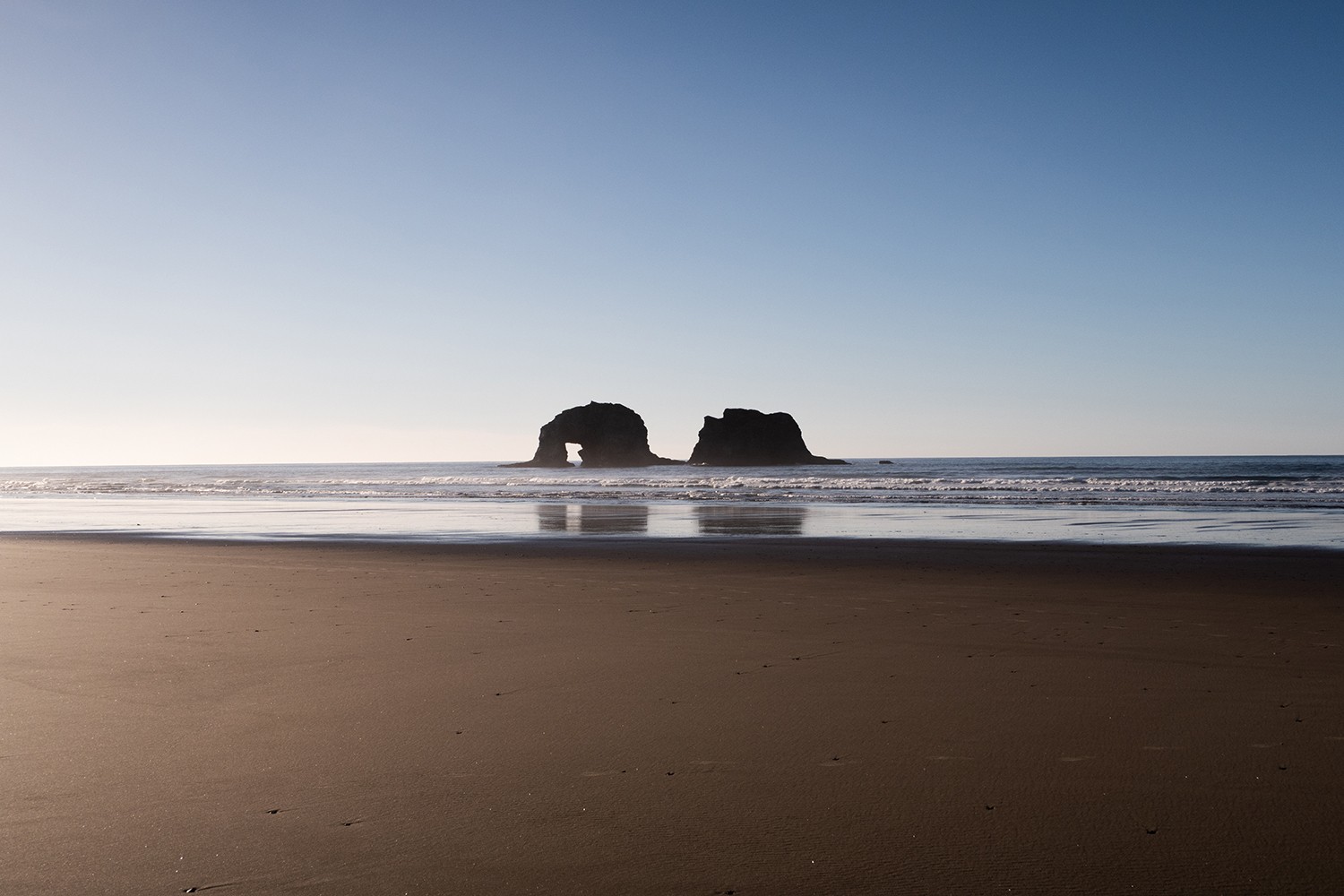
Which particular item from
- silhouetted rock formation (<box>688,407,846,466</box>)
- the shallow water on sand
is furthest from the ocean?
silhouetted rock formation (<box>688,407,846,466</box>)

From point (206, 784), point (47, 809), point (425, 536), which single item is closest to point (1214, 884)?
point (206, 784)

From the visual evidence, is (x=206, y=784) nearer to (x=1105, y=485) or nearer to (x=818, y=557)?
(x=818, y=557)

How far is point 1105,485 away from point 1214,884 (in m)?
42.7

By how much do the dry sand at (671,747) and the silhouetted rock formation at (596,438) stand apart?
14424 cm

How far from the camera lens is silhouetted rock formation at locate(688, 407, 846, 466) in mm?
146500

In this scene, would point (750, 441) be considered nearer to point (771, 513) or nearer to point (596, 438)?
point (596, 438)

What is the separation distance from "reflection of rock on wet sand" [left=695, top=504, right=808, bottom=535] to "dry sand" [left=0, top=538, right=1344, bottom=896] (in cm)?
1176

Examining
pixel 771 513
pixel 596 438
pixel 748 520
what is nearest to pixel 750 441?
pixel 596 438

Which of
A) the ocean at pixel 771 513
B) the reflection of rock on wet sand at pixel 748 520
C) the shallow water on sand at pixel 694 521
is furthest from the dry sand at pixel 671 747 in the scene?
the reflection of rock on wet sand at pixel 748 520

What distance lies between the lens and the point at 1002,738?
5125 millimetres

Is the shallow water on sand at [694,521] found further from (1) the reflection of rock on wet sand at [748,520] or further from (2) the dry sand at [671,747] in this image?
(2) the dry sand at [671,747]

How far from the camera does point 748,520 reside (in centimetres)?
2622

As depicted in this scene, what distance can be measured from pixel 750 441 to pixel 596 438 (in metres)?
26.4

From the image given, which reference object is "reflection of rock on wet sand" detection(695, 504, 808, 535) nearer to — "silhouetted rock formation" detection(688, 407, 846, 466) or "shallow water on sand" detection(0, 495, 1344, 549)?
"shallow water on sand" detection(0, 495, 1344, 549)
